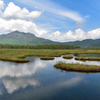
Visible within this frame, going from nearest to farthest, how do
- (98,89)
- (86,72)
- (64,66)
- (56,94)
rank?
1. (56,94)
2. (98,89)
3. (86,72)
4. (64,66)

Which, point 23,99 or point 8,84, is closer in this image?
point 23,99

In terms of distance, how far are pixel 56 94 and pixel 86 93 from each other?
21.9 feet

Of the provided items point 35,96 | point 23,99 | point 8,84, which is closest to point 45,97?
point 35,96

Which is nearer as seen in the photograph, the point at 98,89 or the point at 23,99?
the point at 23,99

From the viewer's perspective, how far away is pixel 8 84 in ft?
82.3

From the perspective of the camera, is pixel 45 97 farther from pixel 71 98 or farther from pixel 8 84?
pixel 8 84

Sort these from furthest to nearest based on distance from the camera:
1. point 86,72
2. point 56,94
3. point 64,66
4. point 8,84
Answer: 1. point 64,66
2. point 86,72
3. point 8,84
4. point 56,94

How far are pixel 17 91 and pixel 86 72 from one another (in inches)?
1017

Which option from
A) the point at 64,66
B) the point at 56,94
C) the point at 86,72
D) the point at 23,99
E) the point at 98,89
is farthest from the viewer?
the point at 64,66

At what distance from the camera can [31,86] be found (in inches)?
943

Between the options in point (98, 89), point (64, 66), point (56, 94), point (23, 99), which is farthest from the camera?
point (64, 66)

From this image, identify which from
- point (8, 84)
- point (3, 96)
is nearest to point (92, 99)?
point (3, 96)

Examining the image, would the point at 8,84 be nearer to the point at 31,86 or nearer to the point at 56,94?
the point at 31,86

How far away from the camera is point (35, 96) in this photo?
19.1 metres
